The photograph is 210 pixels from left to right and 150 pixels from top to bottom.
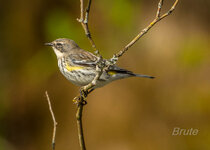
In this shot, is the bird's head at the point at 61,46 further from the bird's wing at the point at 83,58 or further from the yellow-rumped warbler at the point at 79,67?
the bird's wing at the point at 83,58

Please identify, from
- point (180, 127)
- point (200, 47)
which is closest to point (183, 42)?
point (200, 47)

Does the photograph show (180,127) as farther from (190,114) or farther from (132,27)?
(132,27)

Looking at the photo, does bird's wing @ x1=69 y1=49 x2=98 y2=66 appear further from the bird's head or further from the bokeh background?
the bokeh background

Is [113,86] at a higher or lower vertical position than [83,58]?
lower

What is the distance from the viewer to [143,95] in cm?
766

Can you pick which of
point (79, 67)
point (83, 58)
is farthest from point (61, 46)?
point (79, 67)

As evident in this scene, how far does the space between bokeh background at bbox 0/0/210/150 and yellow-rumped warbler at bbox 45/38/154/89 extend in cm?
125

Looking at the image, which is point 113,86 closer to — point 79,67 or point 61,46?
point 61,46

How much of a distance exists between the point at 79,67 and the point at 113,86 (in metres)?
2.84

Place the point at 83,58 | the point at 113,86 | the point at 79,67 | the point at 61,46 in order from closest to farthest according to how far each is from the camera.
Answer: the point at 79,67 → the point at 83,58 → the point at 61,46 → the point at 113,86

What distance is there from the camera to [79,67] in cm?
498

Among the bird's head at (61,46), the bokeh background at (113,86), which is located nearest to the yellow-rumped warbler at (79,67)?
the bird's head at (61,46)

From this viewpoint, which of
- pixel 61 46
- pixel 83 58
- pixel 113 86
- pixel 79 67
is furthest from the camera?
pixel 113 86

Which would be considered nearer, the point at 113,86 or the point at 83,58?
the point at 83,58
